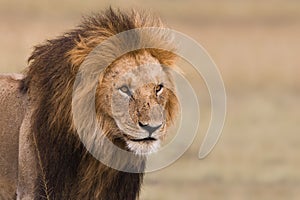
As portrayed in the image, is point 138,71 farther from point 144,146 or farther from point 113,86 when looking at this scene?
point 144,146

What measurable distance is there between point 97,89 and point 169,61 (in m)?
0.51

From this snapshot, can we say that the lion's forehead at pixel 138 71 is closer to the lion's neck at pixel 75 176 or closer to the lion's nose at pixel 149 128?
the lion's nose at pixel 149 128

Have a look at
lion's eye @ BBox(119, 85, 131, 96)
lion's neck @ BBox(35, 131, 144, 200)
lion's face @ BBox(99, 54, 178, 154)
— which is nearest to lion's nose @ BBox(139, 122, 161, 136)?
lion's face @ BBox(99, 54, 178, 154)

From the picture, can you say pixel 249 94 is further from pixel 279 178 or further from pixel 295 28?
pixel 295 28

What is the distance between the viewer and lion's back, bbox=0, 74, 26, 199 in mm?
6934

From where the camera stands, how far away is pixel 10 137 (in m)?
6.96

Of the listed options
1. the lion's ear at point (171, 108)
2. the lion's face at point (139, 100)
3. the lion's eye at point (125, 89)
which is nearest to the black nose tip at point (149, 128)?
the lion's face at point (139, 100)

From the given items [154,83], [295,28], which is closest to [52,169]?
[154,83]

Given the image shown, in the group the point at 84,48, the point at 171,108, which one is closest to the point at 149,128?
the point at 171,108

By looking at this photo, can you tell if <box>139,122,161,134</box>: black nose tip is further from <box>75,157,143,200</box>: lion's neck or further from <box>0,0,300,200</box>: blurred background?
<box>0,0,300,200</box>: blurred background

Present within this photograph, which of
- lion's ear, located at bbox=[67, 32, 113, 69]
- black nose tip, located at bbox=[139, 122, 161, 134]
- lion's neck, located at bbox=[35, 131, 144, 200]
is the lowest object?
lion's neck, located at bbox=[35, 131, 144, 200]

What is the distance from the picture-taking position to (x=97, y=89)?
21.2 feet

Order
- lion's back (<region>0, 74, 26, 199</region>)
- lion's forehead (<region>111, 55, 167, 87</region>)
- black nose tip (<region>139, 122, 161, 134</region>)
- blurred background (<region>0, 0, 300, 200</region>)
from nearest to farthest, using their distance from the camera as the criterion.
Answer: black nose tip (<region>139, 122, 161, 134</region>) → lion's forehead (<region>111, 55, 167, 87</region>) → lion's back (<region>0, 74, 26, 199</region>) → blurred background (<region>0, 0, 300, 200</region>)

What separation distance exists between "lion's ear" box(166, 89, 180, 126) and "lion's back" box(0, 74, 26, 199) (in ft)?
3.18
